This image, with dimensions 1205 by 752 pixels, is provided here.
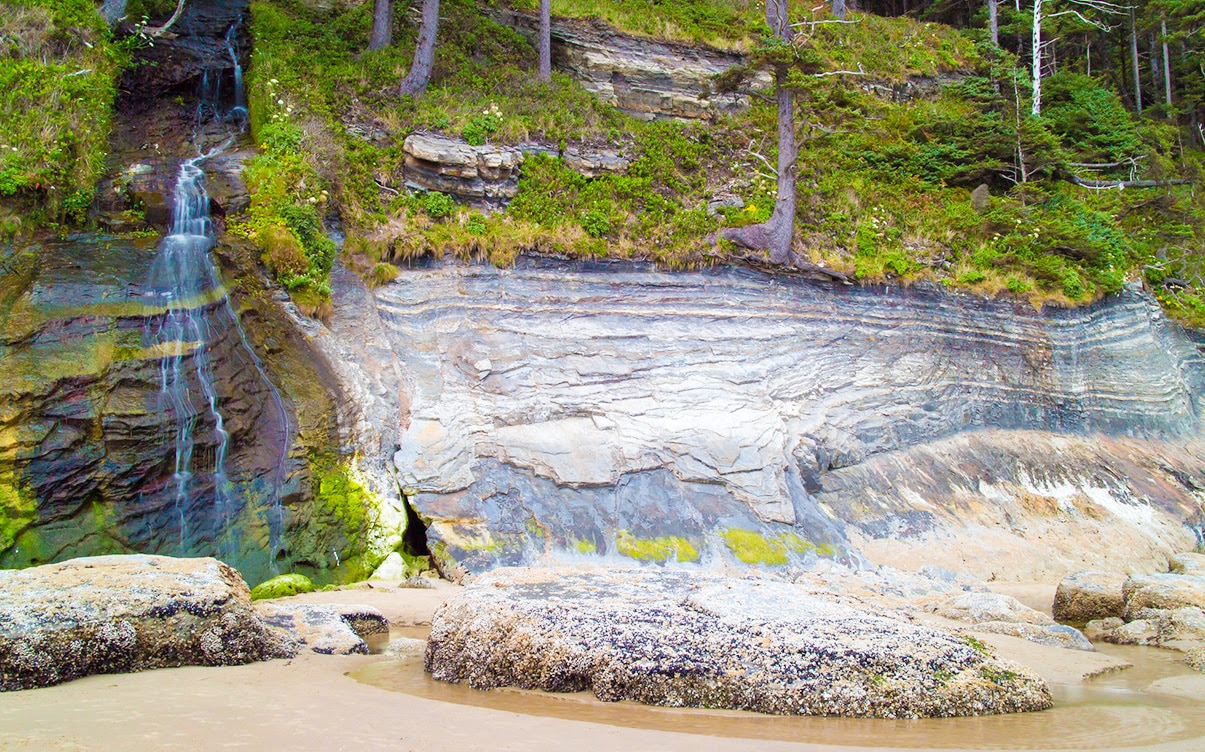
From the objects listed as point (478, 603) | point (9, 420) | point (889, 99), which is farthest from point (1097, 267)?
point (9, 420)

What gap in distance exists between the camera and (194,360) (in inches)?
425

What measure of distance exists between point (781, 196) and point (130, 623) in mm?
13670

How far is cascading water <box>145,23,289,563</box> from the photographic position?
10211mm

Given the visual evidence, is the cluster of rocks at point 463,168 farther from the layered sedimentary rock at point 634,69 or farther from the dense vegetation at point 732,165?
the layered sedimentary rock at point 634,69

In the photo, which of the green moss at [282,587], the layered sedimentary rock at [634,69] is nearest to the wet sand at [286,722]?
the green moss at [282,587]

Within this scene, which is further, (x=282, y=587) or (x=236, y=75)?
(x=236, y=75)

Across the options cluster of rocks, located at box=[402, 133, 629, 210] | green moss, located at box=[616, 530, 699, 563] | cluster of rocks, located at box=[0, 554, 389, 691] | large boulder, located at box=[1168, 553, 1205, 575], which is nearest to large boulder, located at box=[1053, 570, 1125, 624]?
large boulder, located at box=[1168, 553, 1205, 575]

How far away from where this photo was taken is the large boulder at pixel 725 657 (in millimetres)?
5117

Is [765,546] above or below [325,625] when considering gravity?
below

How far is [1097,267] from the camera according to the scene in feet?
58.6

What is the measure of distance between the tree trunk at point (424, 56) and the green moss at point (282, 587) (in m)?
11.2

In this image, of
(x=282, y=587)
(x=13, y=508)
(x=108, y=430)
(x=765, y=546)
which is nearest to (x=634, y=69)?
(x=765, y=546)

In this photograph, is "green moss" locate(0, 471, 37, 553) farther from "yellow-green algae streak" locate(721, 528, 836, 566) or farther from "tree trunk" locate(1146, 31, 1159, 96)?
"tree trunk" locate(1146, 31, 1159, 96)

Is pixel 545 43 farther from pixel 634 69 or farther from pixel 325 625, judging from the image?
pixel 325 625
